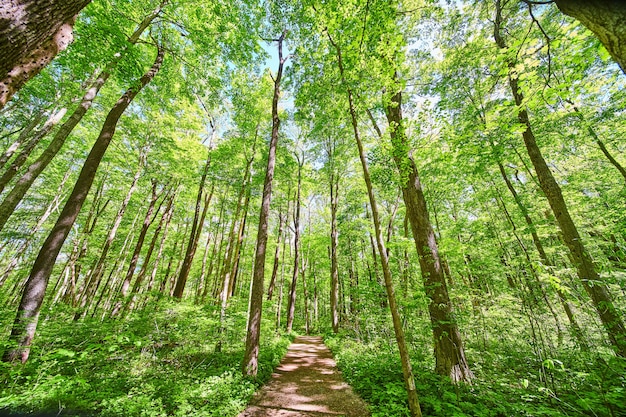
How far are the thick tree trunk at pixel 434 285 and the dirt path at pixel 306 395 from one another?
2.05m

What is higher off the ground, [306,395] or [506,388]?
[506,388]

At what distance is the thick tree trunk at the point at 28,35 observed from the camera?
1395mm

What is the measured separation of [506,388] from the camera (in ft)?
13.6

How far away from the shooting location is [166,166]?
40.6ft

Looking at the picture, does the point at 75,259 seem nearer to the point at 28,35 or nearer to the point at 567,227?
the point at 28,35

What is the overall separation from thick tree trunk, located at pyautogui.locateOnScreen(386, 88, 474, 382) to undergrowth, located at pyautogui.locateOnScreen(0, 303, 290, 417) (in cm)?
445

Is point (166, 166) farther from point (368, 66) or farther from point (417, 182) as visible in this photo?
point (417, 182)

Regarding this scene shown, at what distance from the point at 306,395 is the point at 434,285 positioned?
13.6 ft

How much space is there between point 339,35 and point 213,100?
5.93m

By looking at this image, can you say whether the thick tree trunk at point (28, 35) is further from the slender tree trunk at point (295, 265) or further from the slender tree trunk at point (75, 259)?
the slender tree trunk at point (75, 259)

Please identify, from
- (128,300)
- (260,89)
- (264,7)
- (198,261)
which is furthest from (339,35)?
(198,261)

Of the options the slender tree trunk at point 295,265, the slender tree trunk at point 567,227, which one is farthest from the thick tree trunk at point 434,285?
the slender tree trunk at point 295,265

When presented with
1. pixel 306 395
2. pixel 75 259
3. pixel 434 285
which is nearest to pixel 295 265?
pixel 306 395

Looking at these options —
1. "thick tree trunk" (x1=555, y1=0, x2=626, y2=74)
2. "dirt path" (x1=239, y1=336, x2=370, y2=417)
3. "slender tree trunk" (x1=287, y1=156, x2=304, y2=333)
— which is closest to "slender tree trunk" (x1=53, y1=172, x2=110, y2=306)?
"slender tree trunk" (x1=287, y1=156, x2=304, y2=333)
